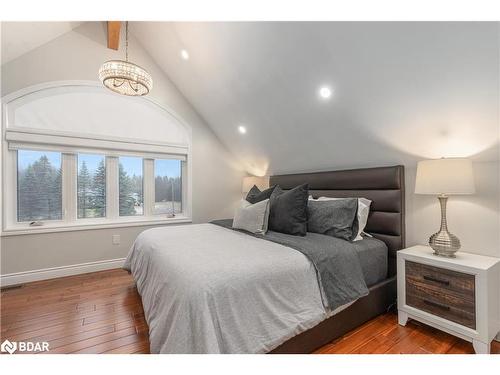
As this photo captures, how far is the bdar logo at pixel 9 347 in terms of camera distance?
158 centimetres

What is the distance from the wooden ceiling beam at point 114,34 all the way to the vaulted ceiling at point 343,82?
401 millimetres

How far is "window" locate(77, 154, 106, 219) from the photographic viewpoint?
3137 mm

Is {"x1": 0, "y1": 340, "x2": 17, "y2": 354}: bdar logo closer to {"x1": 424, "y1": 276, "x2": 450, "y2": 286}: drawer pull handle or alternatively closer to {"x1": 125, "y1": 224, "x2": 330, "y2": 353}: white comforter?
{"x1": 125, "y1": 224, "x2": 330, "y2": 353}: white comforter

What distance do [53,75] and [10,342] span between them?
2.86 m

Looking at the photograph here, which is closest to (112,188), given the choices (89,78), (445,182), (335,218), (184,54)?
(89,78)

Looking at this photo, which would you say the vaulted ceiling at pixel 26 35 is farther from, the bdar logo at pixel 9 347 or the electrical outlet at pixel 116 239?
the bdar logo at pixel 9 347

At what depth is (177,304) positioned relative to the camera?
1.20 m

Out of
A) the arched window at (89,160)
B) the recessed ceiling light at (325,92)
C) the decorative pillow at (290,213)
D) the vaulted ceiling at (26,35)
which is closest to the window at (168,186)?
the arched window at (89,160)

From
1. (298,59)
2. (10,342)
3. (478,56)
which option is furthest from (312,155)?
(10,342)

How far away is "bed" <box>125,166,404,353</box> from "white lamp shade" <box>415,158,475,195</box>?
18.6 inches

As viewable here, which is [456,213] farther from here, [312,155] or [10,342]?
[10,342]

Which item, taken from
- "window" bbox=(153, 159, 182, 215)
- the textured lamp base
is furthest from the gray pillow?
"window" bbox=(153, 159, 182, 215)

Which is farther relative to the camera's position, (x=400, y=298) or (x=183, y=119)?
(x=183, y=119)
